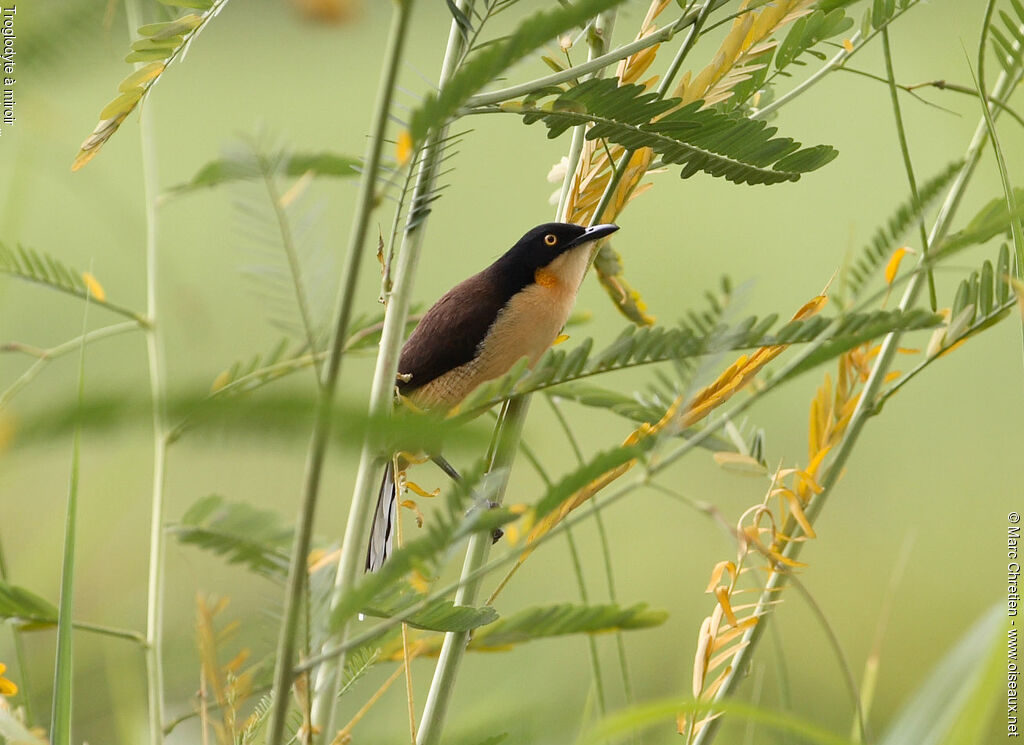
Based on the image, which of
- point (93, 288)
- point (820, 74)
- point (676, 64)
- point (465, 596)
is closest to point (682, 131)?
point (676, 64)

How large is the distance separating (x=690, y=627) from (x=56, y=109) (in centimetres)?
221

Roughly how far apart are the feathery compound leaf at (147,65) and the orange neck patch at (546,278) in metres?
0.46

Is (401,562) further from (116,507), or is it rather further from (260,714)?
(116,507)

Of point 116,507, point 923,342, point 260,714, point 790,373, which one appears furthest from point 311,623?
point 923,342

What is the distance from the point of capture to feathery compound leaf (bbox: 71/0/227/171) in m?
0.53

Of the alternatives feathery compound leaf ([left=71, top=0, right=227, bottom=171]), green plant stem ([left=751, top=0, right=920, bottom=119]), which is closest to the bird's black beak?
green plant stem ([left=751, top=0, right=920, bottom=119])

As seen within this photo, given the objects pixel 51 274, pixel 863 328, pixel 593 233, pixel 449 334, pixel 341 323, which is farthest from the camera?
pixel 449 334

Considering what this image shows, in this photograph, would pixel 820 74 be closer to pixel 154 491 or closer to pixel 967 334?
pixel 967 334

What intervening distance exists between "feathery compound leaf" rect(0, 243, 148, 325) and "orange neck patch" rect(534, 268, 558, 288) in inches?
15.9

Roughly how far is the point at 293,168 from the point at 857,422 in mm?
386

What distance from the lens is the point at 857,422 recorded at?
0.65 metres

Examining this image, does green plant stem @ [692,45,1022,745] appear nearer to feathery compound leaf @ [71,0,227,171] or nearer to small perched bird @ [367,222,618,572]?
small perched bird @ [367,222,618,572]

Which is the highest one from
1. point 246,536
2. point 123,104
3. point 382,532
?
point 123,104

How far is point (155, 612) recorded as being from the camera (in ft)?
1.86
